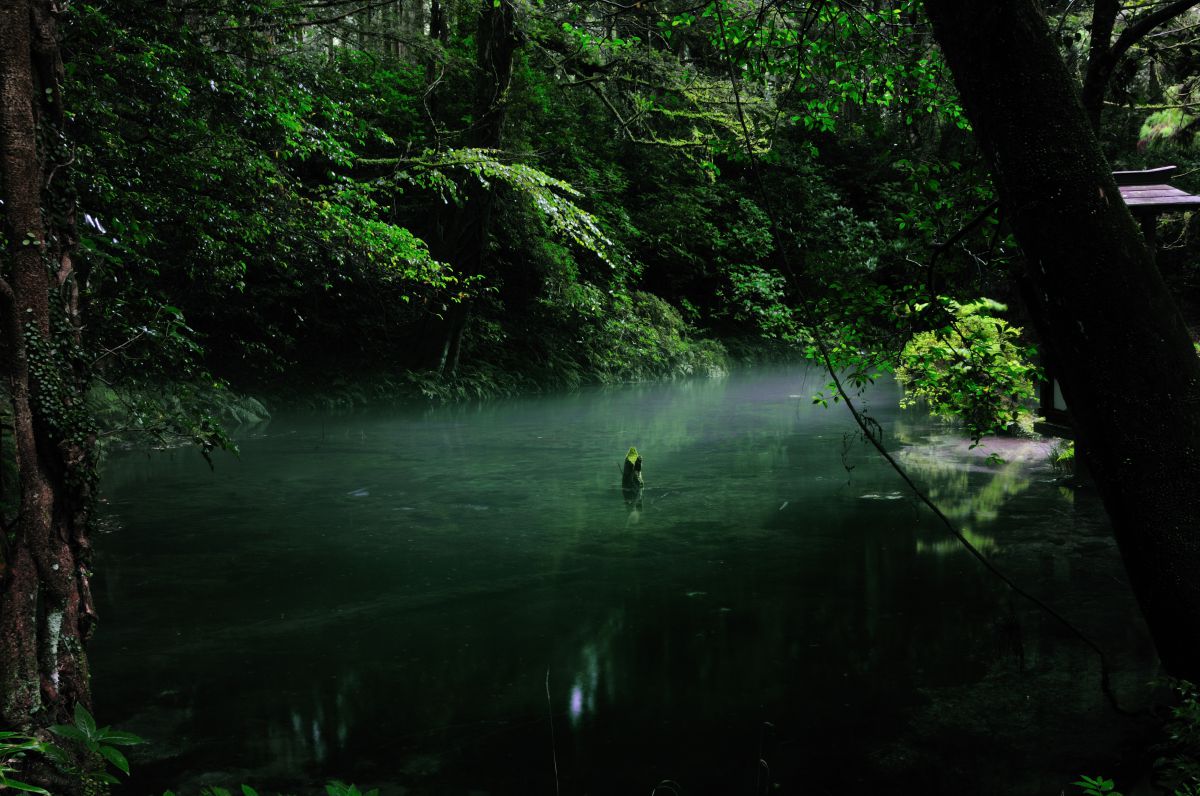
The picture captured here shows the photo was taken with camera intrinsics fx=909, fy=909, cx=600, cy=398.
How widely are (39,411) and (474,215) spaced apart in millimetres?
14487

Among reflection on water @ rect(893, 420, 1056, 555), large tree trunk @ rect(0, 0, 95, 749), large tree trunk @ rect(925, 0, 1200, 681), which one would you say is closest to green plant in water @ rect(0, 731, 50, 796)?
large tree trunk @ rect(0, 0, 95, 749)

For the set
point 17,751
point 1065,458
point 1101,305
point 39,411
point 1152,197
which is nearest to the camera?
point 17,751

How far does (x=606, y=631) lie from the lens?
19.9 ft

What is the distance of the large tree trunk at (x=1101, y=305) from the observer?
254 centimetres

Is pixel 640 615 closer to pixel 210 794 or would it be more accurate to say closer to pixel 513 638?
pixel 513 638

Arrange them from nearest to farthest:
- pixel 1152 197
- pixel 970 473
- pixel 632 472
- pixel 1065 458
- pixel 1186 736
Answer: pixel 1186 736 → pixel 1152 197 → pixel 632 472 → pixel 1065 458 → pixel 970 473

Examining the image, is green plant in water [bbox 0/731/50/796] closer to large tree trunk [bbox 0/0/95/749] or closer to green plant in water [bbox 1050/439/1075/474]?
large tree trunk [bbox 0/0/95/749]

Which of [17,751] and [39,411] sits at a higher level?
[39,411]

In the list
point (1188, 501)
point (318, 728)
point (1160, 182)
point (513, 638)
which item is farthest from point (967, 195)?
point (1160, 182)

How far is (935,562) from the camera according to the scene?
7480 millimetres

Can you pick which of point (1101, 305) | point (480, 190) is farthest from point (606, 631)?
point (480, 190)

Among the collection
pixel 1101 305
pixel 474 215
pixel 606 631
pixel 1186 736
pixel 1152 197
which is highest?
pixel 474 215

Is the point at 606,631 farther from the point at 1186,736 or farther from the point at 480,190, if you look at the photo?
the point at 480,190

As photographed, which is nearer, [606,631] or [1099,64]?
[1099,64]
